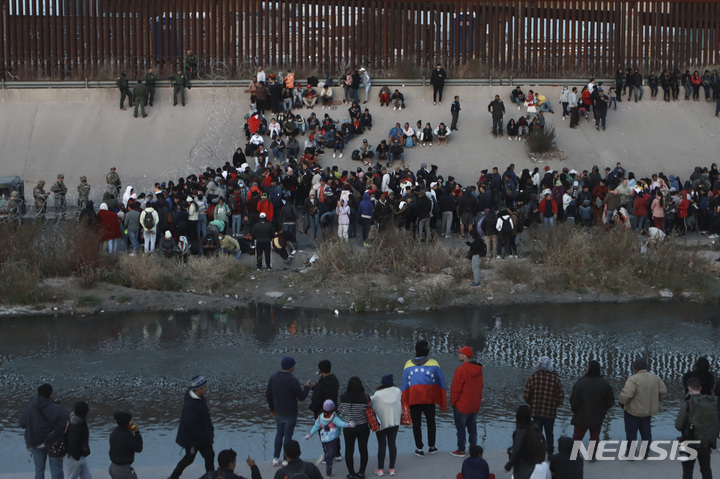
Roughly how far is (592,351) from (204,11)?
23.4 metres

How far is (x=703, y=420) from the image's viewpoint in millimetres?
8992

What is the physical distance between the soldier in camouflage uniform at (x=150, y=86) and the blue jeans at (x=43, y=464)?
75.2 ft

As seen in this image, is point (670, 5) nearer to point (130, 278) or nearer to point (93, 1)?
point (93, 1)

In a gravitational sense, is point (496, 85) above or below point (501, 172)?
above

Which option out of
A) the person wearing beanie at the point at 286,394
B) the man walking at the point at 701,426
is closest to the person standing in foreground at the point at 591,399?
the man walking at the point at 701,426

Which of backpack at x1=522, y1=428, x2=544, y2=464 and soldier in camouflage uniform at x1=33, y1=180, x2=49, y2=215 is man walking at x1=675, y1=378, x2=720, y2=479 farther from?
soldier in camouflage uniform at x1=33, y1=180, x2=49, y2=215

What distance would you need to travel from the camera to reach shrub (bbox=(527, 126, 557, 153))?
93.0 ft

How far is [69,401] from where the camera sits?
12.4m

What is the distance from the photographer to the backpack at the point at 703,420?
898 cm

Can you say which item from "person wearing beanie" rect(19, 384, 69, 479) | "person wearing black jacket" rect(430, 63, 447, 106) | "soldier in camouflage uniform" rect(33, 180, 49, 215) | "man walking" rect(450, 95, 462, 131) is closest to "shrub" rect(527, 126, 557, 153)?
"man walking" rect(450, 95, 462, 131)

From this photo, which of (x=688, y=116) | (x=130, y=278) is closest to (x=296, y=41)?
(x=688, y=116)

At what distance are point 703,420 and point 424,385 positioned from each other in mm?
2787

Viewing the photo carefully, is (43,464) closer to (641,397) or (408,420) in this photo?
(408,420)

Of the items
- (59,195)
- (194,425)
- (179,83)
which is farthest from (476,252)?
(179,83)
